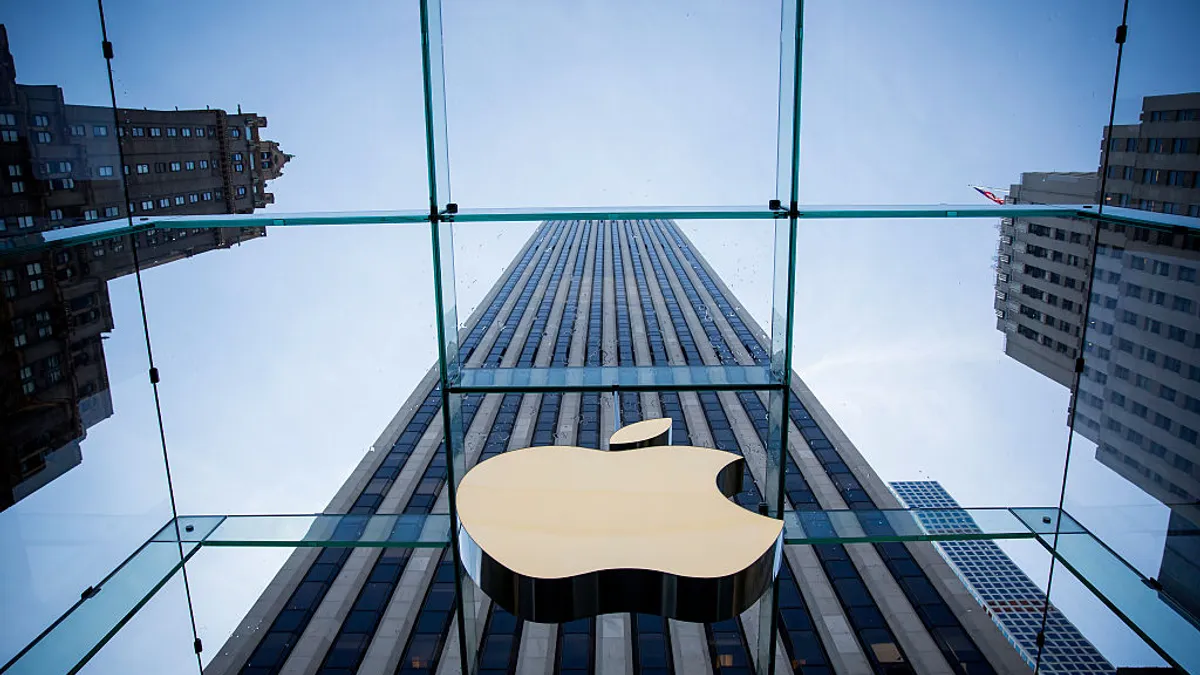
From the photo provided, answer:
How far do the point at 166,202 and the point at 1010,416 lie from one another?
5009 millimetres

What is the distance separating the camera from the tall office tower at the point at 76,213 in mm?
3285

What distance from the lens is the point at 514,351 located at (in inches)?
164

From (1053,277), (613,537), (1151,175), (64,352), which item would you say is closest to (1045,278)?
(1053,277)

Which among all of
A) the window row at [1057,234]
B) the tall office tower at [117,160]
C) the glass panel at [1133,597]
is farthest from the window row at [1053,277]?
the tall office tower at [117,160]

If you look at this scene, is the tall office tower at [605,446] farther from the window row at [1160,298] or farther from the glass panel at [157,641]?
the window row at [1160,298]

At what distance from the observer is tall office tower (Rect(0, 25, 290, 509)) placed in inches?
129

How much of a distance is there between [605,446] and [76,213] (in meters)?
3.18

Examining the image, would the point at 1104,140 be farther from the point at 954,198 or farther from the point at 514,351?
the point at 514,351

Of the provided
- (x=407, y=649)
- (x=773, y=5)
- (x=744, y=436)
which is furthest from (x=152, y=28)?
(x=407, y=649)

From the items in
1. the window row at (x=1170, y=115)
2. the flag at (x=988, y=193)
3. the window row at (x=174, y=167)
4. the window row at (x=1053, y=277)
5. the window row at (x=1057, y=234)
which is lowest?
the window row at (x=1053, y=277)

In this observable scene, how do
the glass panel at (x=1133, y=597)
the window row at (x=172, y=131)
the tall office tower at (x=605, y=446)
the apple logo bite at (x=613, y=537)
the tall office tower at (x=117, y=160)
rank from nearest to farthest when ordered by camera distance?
the apple logo bite at (x=613, y=537), the tall office tower at (x=117, y=160), the glass panel at (x=1133, y=597), the window row at (x=172, y=131), the tall office tower at (x=605, y=446)

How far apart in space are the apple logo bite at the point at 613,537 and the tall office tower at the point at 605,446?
65 cm

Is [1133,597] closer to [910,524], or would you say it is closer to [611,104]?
[910,524]

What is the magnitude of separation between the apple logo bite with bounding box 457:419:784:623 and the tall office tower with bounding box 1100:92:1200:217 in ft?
8.15
